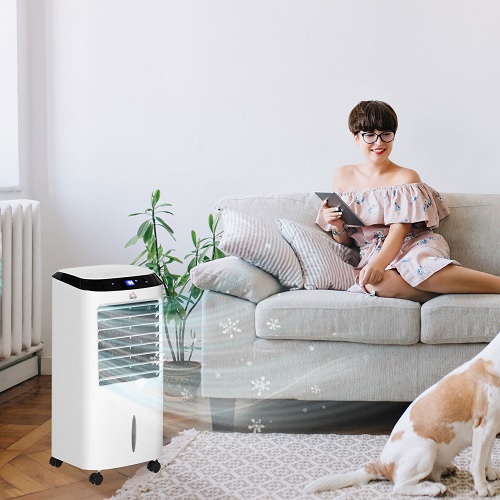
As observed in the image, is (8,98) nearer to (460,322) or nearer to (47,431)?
(47,431)

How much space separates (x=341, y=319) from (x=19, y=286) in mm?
1391

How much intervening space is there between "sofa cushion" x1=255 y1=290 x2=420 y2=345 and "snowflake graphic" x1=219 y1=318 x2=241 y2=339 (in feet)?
0.23

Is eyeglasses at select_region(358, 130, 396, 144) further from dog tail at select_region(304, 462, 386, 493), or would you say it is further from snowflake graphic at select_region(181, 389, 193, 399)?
dog tail at select_region(304, 462, 386, 493)

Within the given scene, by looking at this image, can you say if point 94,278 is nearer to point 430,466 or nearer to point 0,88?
point 430,466

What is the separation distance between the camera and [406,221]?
300cm

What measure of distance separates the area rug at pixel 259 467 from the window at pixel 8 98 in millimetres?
1544

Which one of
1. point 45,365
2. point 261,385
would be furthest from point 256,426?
point 45,365

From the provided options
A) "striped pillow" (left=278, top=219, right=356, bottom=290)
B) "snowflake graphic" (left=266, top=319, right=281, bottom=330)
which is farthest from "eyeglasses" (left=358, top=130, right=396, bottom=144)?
"snowflake graphic" (left=266, top=319, right=281, bottom=330)

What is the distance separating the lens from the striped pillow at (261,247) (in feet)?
9.21

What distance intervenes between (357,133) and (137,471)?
1549 mm

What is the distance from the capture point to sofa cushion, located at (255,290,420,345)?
2637mm

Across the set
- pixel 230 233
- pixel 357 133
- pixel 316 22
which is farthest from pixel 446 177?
pixel 230 233

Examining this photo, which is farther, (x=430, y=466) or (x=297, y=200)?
(x=297, y=200)

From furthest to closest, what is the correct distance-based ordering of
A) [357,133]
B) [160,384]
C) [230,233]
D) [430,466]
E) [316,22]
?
[316,22] → [357,133] → [230,233] → [160,384] → [430,466]
